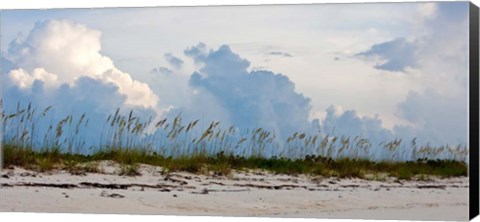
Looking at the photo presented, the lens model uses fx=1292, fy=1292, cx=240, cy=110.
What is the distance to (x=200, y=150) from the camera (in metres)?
12.4

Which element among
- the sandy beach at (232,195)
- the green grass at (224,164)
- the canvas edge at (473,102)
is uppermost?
the canvas edge at (473,102)

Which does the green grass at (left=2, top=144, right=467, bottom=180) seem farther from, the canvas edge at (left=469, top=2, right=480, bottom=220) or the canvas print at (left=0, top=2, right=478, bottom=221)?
the canvas edge at (left=469, top=2, right=480, bottom=220)

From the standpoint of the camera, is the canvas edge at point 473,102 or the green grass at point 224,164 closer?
the canvas edge at point 473,102

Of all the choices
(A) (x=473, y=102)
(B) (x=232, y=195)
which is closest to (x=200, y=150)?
(B) (x=232, y=195)

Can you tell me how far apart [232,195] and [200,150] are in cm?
56

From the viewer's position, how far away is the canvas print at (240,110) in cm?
1186

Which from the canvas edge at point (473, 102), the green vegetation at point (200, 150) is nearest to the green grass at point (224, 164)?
the green vegetation at point (200, 150)

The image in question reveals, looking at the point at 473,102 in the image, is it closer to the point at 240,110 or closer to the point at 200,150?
the point at 240,110

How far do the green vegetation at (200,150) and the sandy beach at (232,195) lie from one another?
3.7 inches

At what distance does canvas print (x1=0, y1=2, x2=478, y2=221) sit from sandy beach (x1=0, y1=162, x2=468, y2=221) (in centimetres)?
1

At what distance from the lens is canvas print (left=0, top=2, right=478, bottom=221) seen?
11859 millimetres

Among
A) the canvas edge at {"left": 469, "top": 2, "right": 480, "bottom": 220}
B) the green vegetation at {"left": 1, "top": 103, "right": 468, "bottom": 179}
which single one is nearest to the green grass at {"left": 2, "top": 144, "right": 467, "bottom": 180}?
the green vegetation at {"left": 1, "top": 103, "right": 468, "bottom": 179}

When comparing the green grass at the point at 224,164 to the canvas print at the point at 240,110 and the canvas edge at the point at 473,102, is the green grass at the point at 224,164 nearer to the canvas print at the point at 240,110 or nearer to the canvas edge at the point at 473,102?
the canvas print at the point at 240,110

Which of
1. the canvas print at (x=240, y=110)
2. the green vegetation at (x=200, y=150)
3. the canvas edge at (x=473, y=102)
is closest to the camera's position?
the canvas edge at (x=473, y=102)
